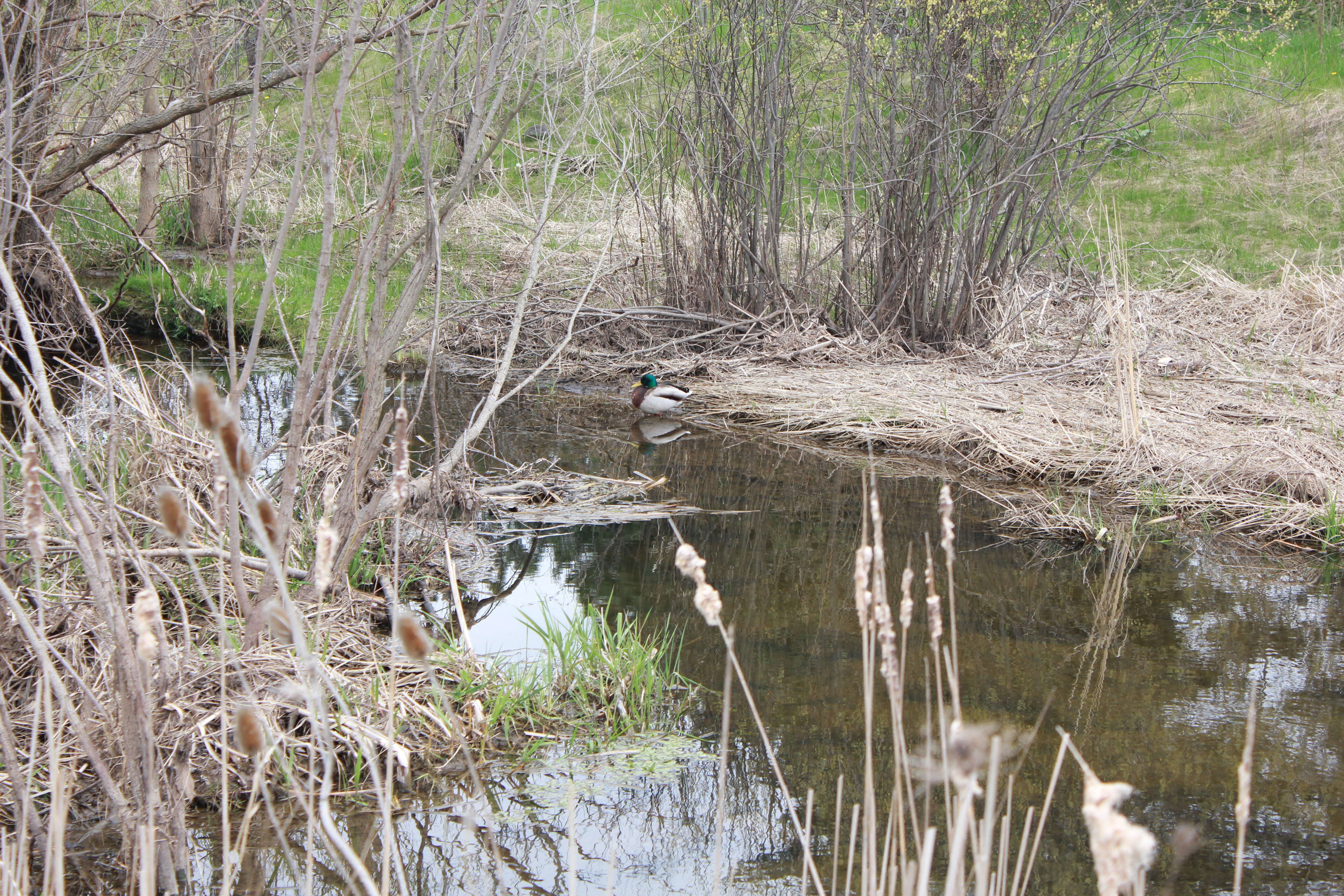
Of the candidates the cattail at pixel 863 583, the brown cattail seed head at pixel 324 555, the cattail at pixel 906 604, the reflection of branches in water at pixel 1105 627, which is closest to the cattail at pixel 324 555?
the brown cattail seed head at pixel 324 555

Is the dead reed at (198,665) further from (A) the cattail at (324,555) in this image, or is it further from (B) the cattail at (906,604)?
(B) the cattail at (906,604)

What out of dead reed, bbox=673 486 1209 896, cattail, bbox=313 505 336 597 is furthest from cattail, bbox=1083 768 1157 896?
cattail, bbox=313 505 336 597

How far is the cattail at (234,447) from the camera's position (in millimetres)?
1085

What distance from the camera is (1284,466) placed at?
5.16m

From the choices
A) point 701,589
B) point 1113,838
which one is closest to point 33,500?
point 701,589

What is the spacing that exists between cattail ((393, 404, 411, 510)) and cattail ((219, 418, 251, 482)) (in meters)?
0.18

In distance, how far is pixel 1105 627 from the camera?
13.0 ft

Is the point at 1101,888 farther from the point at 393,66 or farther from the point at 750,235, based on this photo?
the point at 750,235

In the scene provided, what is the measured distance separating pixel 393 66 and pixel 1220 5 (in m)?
6.07

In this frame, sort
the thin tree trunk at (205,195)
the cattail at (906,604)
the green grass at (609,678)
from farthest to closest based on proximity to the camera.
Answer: the thin tree trunk at (205,195) → the green grass at (609,678) → the cattail at (906,604)

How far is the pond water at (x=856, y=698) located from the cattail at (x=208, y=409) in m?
0.53

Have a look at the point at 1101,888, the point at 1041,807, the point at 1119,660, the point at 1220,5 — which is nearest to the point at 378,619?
the point at 1041,807

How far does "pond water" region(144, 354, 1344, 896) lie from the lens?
2.55 m

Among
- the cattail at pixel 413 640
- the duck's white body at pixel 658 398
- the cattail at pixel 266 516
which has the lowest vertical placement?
the duck's white body at pixel 658 398
